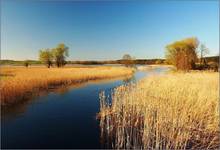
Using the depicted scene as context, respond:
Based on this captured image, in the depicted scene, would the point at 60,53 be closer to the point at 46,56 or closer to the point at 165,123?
the point at 46,56

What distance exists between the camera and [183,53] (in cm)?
2747

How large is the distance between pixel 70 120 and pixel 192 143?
4253 mm

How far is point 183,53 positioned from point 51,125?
82.0 feet

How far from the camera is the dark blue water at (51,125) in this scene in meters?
5.30

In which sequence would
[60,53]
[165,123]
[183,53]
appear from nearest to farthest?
[165,123], [183,53], [60,53]

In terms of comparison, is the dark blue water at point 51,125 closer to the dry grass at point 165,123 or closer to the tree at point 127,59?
the dry grass at point 165,123

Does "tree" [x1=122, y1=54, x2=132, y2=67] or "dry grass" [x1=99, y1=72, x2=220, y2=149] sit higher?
"tree" [x1=122, y1=54, x2=132, y2=67]

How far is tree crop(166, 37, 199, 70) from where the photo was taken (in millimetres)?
25750

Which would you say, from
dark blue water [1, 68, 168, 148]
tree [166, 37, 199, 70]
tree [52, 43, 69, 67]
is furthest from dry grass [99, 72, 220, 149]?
tree [52, 43, 69, 67]

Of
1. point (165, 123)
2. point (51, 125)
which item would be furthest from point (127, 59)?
point (165, 123)

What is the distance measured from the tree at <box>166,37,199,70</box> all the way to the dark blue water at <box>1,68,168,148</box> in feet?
63.6

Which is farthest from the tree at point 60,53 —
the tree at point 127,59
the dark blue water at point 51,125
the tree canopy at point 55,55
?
the dark blue water at point 51,125

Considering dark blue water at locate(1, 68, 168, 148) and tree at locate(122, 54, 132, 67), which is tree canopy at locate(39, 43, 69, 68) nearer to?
tree at locate(122, 54, 132, 67)

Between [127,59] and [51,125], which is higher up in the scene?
[127,59]
